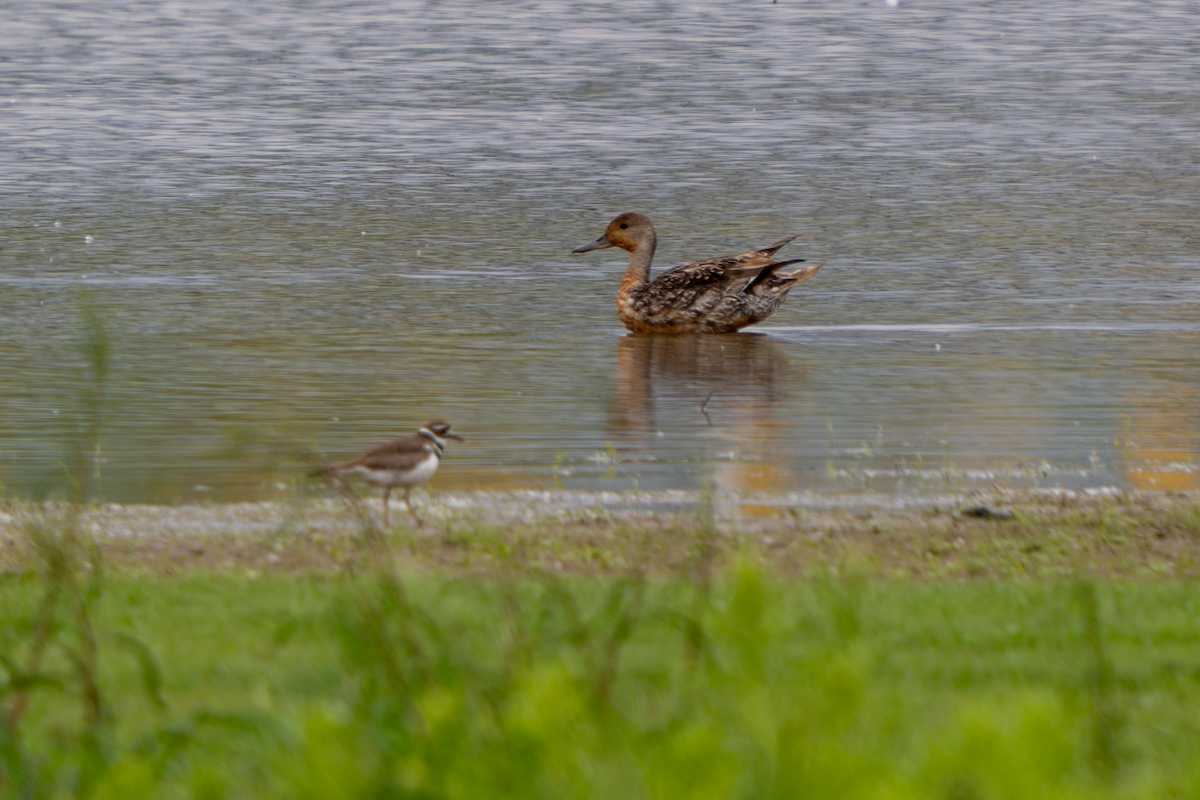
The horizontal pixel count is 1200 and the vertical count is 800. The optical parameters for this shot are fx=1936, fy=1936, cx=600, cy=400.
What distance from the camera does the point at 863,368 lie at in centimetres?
1406

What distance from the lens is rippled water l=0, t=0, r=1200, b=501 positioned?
37.4 ft

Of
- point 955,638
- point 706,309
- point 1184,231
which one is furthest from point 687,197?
point 955,638

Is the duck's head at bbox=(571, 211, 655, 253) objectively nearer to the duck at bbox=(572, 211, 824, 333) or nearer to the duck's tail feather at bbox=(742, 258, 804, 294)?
the duck at bbox=(572, 211, 824, 333)

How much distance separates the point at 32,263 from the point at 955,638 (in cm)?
1456

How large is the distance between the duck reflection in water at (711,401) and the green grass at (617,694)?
10.6ft

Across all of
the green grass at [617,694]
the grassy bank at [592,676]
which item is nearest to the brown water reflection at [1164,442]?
the grassy bank at [592,676]

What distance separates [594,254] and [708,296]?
4599mm

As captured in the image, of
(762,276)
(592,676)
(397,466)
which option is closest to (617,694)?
(592,676)

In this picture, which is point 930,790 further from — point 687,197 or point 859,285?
point 687,197

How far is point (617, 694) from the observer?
199 inches

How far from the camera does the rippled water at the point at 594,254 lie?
1141cm

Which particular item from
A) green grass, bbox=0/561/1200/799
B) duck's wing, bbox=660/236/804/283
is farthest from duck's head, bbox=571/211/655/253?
green grass, bbox=0/561/1200/799

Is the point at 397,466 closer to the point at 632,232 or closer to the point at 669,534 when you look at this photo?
the point at 669,534

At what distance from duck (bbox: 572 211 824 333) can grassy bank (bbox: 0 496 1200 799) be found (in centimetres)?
746
